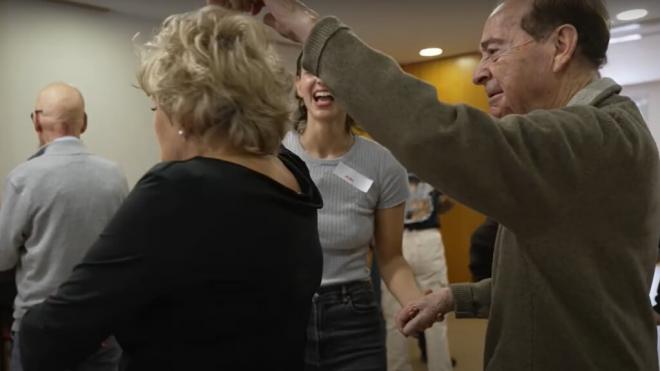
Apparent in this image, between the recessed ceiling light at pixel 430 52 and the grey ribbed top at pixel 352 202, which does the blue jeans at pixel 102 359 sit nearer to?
the grey ribbed top at pixel 352 202

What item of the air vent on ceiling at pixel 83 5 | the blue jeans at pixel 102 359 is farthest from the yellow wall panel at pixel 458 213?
the blue jeans at pixel 102 359

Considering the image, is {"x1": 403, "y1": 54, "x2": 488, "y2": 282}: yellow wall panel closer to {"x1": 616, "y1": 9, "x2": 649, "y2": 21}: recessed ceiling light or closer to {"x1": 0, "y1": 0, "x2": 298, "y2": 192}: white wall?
{"x1": 616, "y1": 9, "x2": 649, "y2": 21}: recessed ceiling light

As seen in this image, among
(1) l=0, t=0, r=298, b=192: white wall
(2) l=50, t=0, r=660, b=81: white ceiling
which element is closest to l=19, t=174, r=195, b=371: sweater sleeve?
(1) l=0, t=0, r=298, b=192: white wall

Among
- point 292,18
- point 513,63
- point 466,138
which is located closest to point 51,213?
point 292,18

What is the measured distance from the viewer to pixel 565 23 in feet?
3.31

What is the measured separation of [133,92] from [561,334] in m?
4.29

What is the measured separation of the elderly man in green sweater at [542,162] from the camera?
0.72 metres

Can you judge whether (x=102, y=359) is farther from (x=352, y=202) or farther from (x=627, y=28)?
(x=627, y=28)

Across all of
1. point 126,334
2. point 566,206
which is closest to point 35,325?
point 126,334

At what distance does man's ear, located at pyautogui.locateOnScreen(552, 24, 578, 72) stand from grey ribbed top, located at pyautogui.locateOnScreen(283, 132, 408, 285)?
785 mm

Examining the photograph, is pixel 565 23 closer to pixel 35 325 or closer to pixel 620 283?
pixel 620 283

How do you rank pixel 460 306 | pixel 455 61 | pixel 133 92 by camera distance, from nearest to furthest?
pixel 460 306, pixel 133 92, pixel 455 61

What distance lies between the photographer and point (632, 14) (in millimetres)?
5352

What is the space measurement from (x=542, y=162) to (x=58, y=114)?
7.66 feet
